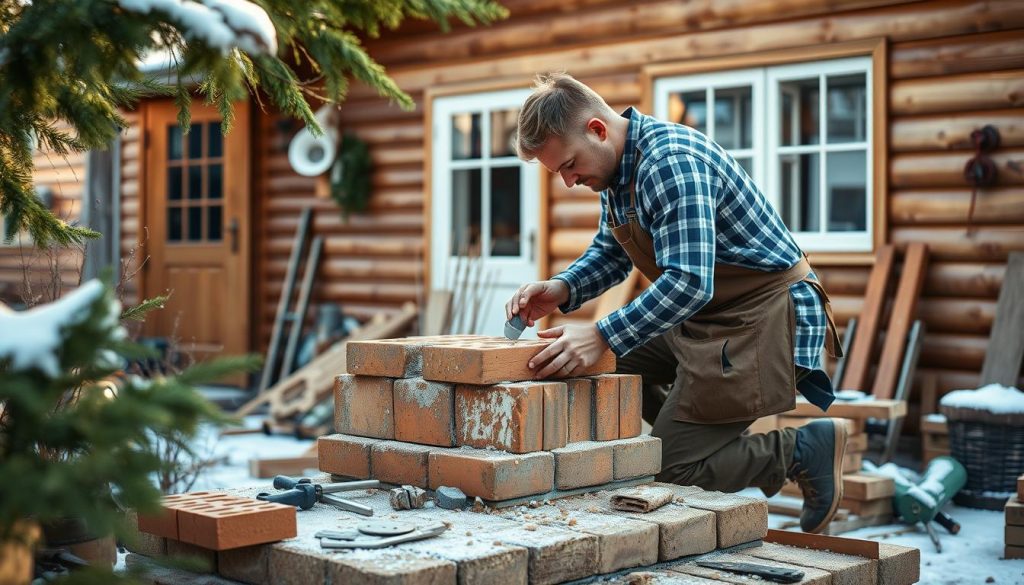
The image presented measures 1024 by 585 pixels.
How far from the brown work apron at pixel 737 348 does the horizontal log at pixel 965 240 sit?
3.08 meters

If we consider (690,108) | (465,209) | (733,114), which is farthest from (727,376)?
(465,209)

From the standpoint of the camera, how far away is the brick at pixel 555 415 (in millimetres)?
2883

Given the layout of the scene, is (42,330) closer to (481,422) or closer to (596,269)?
(481,422)

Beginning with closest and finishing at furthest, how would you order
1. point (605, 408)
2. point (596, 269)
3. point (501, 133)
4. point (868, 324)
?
1. point (605, 408)
2. point (596, 269)
3. point (868, 324)
4. point (501, 133)

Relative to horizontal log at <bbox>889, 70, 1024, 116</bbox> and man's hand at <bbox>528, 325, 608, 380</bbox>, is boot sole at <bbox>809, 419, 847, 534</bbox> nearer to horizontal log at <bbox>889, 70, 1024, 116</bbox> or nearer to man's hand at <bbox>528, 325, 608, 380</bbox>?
man's hand at <bbox>528, 325, 608, 380</bbox>

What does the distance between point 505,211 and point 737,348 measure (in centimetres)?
502

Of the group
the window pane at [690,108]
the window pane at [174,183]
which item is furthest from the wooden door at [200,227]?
the window pane at [690,108]

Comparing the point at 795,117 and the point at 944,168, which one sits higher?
the point at 795,117

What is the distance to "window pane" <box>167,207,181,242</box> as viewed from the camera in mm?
10266

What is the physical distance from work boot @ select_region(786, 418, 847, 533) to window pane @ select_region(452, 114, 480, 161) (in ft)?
16.7

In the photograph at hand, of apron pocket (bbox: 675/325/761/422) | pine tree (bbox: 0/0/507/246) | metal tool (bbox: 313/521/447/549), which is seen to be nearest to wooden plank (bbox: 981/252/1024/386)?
apron pocket (bbox: 675/325/761/422)

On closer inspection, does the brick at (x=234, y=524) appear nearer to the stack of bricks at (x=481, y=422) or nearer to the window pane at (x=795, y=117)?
the stack of bricks at (x=481, y=422)

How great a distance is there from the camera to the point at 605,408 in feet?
10.1

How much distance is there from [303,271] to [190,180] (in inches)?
63.1
